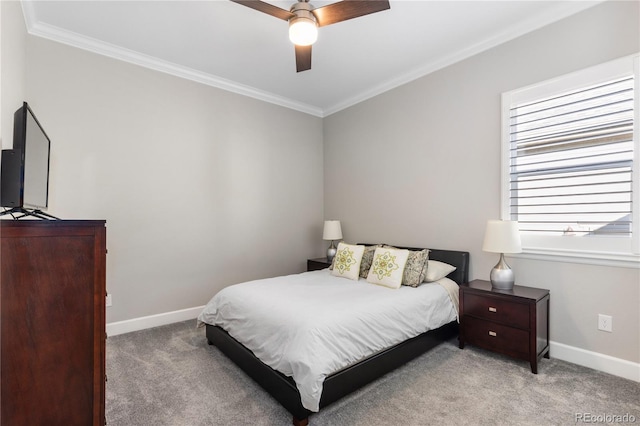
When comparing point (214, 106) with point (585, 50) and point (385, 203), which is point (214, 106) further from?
point (585, 50)

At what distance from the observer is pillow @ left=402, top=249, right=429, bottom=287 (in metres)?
2.87

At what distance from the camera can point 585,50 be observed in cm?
243

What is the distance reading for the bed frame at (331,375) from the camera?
5.90ft

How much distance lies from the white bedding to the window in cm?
102

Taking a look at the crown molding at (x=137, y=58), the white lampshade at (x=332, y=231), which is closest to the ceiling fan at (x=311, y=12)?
the crown molding at (x=137, y=58)

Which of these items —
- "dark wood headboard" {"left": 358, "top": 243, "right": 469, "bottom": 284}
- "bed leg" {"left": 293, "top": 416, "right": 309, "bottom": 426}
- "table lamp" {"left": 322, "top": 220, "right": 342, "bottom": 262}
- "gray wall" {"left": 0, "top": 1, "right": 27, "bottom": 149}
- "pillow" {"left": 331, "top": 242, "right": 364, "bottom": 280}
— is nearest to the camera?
"bed leg" {"left": 293, "top": 416, "right": 309, "bottom": 426}

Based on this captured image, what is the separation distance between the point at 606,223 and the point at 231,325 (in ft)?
9.82

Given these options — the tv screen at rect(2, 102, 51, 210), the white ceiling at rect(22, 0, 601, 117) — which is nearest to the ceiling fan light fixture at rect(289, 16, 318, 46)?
the white ceiling at rect(22, 0, 601, 117)

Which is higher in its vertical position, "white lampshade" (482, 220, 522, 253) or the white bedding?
"white lampshade" (482, 220, 522, 253)

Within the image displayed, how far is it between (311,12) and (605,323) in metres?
3.19

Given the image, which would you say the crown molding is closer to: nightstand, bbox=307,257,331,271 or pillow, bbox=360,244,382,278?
nightstand, bbox=307,257,331,271

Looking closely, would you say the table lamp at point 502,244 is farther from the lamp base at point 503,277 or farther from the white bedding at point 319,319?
the white bedding at point 319,319

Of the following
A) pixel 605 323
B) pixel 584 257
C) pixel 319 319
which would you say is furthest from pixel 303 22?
pixel 605 323

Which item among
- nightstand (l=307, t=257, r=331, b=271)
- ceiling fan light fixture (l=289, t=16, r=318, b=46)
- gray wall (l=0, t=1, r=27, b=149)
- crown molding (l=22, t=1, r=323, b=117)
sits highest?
crown molding (l=22, t=1, r=323, b=117)
